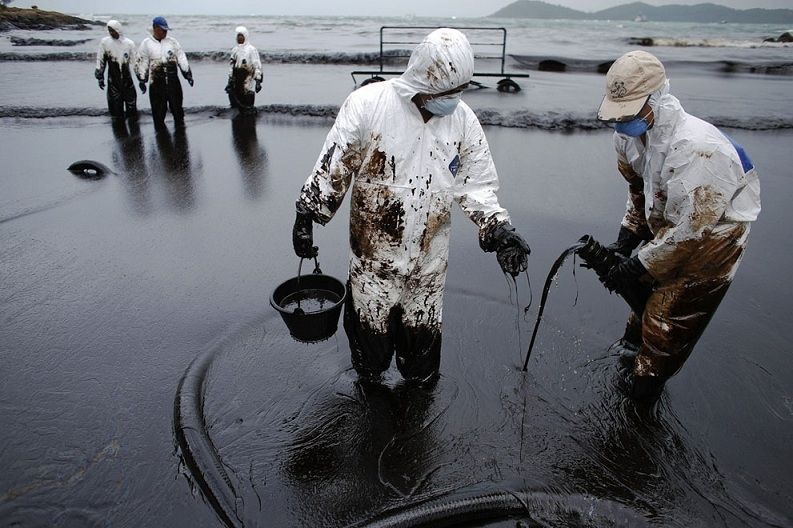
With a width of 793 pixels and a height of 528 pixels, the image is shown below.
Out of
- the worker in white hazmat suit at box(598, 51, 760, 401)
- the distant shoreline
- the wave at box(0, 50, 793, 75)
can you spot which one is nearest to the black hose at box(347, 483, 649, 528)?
the worker in white hazmat suit at box(598, 51, 760, 401)

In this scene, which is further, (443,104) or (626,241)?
(626,241)

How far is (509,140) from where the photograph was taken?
9398mm

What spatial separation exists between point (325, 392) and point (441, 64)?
2.00 m

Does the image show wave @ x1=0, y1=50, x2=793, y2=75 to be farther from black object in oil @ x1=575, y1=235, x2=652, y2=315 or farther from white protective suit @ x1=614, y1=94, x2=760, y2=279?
white protective suit @ x1=614, y1=94, x2=760, y2=279

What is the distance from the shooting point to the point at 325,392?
3.27 meters

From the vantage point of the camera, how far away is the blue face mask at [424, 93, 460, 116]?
8.22 ft

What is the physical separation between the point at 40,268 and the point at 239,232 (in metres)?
1.79

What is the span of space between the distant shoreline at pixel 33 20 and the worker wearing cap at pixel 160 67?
39751 mm

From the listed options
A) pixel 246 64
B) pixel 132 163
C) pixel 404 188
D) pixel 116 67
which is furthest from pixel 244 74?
pixel 404 188

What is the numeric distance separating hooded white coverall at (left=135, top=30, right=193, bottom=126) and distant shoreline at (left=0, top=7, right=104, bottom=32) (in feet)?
130

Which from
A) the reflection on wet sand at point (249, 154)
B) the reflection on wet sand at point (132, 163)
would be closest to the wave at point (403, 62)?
the reflection on wet sand at point (249, 154)

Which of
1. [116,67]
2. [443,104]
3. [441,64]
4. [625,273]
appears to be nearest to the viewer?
[441,64]

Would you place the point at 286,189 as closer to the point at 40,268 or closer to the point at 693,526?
the point at 40,268

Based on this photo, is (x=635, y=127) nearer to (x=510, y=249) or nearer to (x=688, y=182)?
(x=688, y=182)
